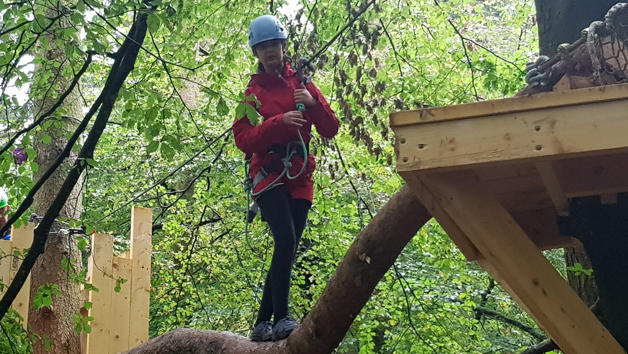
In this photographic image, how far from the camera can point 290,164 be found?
2484 millimetres

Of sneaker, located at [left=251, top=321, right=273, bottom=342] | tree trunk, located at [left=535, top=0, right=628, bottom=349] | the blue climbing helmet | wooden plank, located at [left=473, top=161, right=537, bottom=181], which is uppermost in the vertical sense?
the blue climbing helmet

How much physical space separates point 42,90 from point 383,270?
102 inches

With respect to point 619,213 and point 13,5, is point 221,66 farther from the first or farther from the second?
point 619,213

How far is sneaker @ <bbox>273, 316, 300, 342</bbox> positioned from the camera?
7.80 ft

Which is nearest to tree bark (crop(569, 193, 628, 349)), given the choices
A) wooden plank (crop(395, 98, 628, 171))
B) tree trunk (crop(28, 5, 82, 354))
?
wooden plank (crop(395, 98, 628, 171))

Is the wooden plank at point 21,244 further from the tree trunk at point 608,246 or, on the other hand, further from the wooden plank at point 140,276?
the tree trunk at point 608,246

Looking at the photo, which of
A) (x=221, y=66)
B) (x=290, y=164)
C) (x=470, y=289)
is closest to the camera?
(x=290, y=164)

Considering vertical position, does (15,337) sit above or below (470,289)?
below

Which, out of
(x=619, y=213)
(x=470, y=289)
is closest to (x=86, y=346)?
(x=619, y=213)

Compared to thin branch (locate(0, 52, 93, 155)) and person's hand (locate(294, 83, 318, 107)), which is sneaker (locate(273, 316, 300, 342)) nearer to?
person's hand (locate(294, 83, 318, 107))

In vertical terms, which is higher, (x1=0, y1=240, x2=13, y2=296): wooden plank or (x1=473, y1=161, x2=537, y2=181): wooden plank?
(x1=0, y1=240, x2=13, y2=296): wooden plank

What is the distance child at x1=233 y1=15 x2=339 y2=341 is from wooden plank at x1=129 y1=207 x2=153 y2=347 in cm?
213

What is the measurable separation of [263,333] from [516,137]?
4.73 feet

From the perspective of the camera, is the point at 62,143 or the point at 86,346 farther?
the point at 62,143
